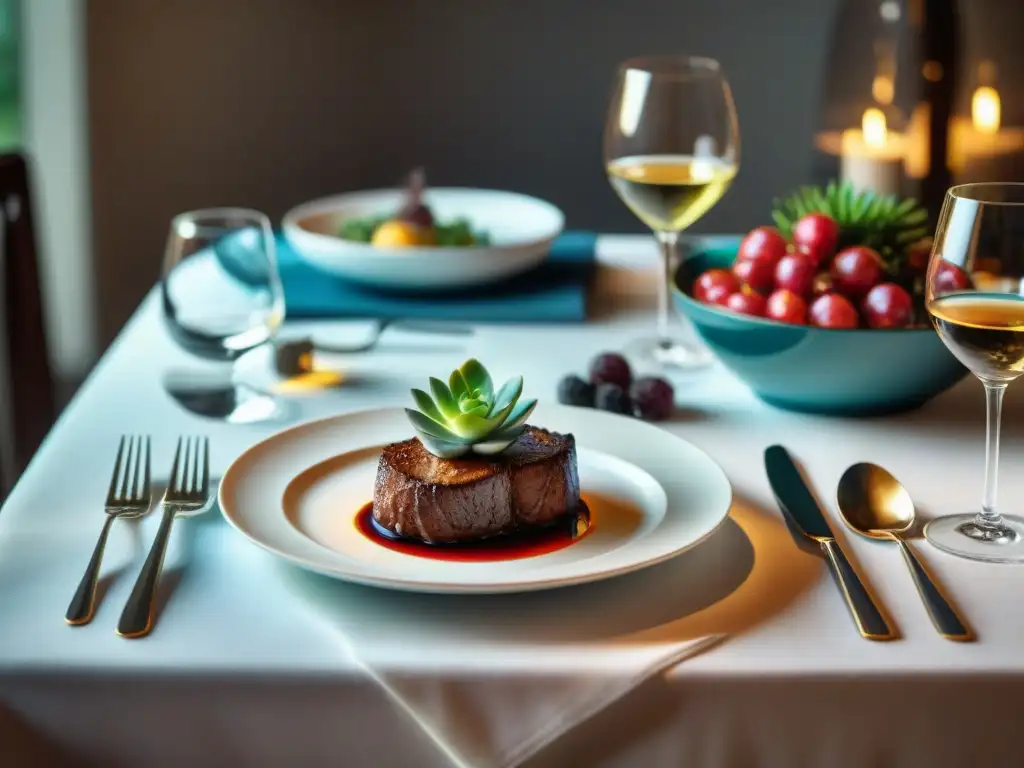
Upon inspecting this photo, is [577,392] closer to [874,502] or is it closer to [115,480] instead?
[874,502]

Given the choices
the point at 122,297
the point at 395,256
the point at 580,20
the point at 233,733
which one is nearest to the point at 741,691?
the point at 233,733

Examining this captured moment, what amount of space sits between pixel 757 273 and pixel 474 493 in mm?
548

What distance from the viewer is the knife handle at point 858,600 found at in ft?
2.64

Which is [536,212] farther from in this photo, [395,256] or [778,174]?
[778,174]

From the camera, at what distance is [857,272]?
4.17ft

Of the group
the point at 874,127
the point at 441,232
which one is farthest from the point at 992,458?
the point at 874,127

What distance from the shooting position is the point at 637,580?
34.5 inches

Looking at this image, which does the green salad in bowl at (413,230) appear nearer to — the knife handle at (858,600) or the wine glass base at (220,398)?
the wine glass base at (220,398)

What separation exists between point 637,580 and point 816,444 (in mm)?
375

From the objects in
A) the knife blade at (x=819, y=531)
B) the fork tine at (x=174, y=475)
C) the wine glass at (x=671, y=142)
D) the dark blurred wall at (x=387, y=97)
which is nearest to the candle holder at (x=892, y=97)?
the dark blurred wall at (x=387, y=97)

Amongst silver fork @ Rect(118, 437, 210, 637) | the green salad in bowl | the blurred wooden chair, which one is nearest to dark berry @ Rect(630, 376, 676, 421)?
silver fork @ Rect(118, 437, 210, 637)

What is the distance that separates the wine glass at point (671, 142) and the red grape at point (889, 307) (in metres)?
0.25

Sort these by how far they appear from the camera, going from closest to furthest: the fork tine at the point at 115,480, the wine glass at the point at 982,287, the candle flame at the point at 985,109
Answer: the wine glass at the point at 982,287
the fork tine at the point at 115,480
the candle flame at the point at 985,109

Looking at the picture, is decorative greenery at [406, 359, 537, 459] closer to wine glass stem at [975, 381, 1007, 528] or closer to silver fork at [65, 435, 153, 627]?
silver fork at [65, 435, 153, 627]
